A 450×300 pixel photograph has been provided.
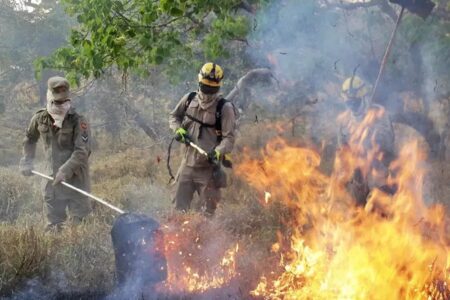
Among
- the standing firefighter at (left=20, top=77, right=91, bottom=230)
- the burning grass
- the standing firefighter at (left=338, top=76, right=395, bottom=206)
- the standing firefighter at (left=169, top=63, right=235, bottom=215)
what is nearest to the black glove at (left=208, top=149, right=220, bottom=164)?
the standing firefighter at (left=169, top=63, right=235, bottom=215)

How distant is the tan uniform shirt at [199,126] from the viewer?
19.5 feet

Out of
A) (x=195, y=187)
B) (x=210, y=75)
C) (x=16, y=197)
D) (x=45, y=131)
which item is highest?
(x=210, y=75)

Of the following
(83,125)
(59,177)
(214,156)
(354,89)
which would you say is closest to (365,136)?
(354,89)

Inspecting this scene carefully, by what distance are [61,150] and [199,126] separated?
159cm

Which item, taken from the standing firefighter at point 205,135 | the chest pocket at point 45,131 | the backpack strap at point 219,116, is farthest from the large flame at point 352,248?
the chest pocket at point 45,131

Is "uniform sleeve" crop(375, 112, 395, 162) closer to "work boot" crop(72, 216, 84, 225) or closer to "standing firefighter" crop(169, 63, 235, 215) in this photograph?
"standing firefighter" crop(169, 63, 235, 215)

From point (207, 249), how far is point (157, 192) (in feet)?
12.3

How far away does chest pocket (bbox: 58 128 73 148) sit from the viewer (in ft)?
19.0

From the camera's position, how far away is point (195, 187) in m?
6.34

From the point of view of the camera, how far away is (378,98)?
407 inches

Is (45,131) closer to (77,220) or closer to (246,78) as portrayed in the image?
(77,220)

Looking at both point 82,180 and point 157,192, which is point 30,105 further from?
point 82,180

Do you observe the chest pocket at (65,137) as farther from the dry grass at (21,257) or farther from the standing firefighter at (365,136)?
the standing firefighter at (365,136)

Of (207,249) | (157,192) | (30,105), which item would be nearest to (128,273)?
(207,249)
